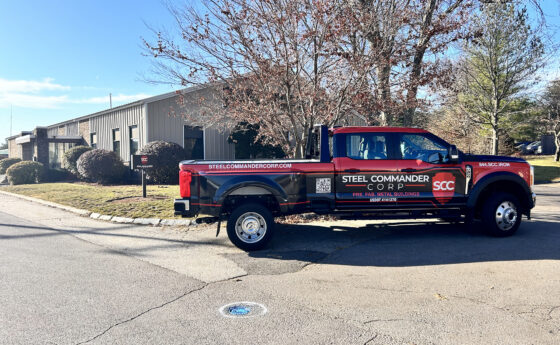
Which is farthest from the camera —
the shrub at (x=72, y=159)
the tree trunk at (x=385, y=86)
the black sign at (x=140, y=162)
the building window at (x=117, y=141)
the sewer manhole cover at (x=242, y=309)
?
the shrub at (x=72, y=159)

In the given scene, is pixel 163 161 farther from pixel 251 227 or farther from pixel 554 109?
pixel 554 109

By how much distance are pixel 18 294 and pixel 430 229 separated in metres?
7.06

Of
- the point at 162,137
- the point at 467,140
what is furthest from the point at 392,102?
the point at 467,140

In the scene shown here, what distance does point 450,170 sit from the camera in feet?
23.1

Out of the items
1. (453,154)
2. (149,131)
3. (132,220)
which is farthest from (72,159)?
(453,154)

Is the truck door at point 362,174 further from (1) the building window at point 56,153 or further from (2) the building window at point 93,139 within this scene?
(1) the building window at point 56,153

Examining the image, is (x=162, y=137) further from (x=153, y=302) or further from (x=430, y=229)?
(x=153, y=302)

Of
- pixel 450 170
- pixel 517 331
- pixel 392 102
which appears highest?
pixel 392 102

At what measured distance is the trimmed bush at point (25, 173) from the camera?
20978 mm

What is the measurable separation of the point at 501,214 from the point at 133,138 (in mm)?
17569

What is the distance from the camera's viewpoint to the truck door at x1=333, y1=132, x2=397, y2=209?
687 cm

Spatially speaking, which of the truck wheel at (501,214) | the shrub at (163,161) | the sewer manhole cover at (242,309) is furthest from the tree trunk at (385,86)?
the shrub at (163,161)

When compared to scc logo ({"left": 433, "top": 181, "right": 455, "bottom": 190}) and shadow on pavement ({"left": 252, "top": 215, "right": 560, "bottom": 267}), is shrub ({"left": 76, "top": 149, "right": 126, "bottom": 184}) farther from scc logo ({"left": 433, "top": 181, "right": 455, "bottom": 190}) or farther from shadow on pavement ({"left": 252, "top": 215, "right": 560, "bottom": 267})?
scc logo ({"left": 433, "top": 181, "right": 455, "bottom": 190})

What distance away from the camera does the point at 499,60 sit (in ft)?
62.9
